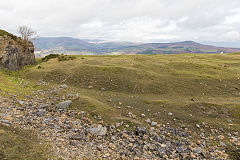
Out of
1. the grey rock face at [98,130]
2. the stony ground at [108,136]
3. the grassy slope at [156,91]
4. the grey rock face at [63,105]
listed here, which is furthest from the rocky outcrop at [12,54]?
the grey rock face at [98,130]

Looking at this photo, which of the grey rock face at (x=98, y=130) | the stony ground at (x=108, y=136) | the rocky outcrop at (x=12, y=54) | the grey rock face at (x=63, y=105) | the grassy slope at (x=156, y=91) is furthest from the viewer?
the rocky outcrop at (x=12, y=54)

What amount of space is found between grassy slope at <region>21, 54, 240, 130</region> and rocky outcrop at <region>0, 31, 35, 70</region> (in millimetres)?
6057

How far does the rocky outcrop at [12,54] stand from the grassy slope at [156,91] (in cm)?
606

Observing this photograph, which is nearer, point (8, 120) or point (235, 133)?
point (8, 120)

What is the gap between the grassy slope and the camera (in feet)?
72.9

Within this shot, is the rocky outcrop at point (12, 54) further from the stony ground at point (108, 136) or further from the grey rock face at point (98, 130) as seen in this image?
the grey rock face at point (98, 130)

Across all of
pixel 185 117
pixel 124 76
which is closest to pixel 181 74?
pixel 124 76

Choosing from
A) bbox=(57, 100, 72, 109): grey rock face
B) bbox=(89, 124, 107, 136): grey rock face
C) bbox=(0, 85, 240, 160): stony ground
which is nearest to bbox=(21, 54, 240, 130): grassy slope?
bbox=(57, 100, 72, 109): grey rock face

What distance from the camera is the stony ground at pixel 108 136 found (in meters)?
13.3

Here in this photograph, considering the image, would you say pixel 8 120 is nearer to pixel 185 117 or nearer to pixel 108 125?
pixel 108 125

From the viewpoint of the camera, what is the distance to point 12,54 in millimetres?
42656

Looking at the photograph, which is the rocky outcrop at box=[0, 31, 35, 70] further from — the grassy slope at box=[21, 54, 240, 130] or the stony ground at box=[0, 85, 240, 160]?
the stony ground at box=[0, 85, 240, 160]

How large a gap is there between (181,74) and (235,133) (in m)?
25.1

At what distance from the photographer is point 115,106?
23.5 metres
